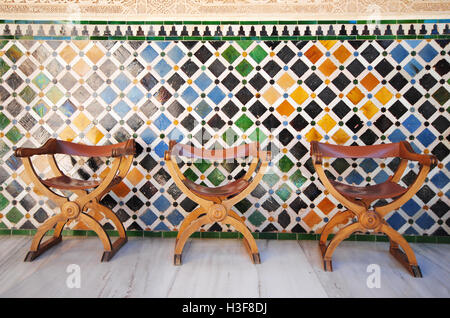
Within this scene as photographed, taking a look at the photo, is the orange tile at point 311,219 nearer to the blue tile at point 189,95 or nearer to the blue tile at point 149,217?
the blue tile at point 149,217

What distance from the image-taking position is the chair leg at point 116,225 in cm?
236

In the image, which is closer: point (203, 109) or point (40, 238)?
point (40, 238)

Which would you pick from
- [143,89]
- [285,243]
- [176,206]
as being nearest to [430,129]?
[285,243]

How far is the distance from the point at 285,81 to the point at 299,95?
7.0 inches

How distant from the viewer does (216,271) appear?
203 cm

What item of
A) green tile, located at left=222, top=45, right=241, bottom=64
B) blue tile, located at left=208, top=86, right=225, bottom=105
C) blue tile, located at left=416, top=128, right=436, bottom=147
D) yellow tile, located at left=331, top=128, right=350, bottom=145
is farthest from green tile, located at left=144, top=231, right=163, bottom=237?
blue tile, located at left=416, top=128, right=436, bottom=147

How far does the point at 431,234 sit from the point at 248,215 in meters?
1.63

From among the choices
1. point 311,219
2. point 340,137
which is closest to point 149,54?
point 340,137

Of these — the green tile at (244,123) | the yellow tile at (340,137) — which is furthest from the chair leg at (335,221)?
the green tile at (244,123)

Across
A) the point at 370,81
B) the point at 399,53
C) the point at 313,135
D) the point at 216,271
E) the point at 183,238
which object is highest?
the point at 399,53

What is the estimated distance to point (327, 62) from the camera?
258 centimetres

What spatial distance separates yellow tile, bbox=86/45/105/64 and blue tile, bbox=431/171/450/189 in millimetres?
3196

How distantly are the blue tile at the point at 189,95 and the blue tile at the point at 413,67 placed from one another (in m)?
1.87

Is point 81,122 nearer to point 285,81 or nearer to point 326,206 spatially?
point 285,81
